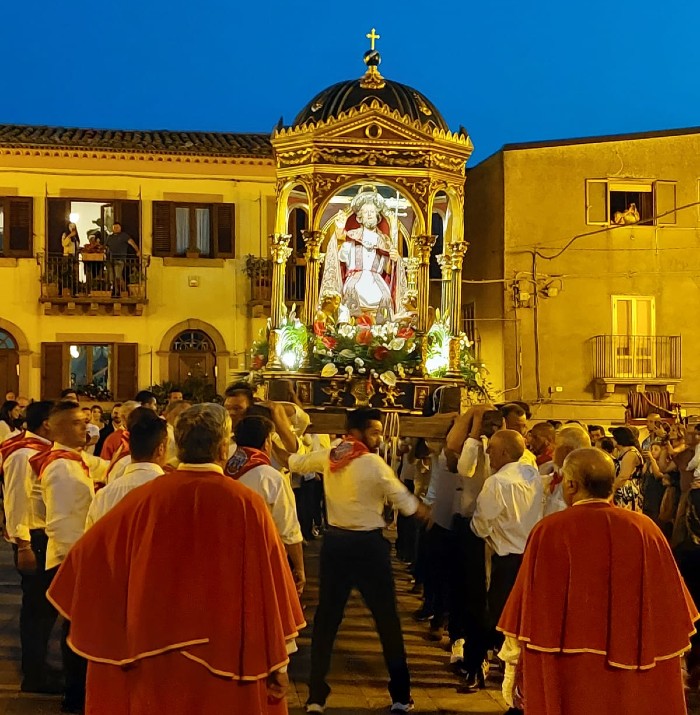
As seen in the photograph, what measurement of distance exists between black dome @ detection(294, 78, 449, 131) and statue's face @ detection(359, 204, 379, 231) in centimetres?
128

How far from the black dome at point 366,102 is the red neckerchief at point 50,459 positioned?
756cm

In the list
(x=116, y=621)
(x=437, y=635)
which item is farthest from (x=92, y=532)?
(x=437, y=635)

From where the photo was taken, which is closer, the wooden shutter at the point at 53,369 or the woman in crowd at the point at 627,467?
the woman in crowd at the point at 627,467

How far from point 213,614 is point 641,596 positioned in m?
1.88

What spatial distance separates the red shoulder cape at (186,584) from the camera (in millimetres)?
4457

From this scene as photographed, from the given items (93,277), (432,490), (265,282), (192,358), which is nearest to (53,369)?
(93,277)

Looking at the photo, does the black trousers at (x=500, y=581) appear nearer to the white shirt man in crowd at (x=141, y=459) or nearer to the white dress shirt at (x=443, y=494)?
the white dress shirt at (x=443, y=494)

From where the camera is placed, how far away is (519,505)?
6984mm

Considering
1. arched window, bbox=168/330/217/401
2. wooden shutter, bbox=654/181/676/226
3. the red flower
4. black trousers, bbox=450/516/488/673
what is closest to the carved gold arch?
the red flower

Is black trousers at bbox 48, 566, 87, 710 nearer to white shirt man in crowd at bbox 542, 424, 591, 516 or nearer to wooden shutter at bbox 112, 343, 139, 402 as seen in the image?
white shirt man in crowd at bbox 542, 424, 591, 516

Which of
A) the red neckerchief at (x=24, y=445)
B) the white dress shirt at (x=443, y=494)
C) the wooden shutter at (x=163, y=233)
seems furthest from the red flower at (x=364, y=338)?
the wooden shutter at (x=163, y=233)

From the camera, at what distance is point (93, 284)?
22969mm

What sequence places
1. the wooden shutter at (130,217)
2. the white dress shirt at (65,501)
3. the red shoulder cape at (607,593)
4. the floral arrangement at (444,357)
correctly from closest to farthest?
the red shoulder cape at (607,593)
the white dress shirt at (65,501)
the floral arrangement at (444,357)
the wooden shutter at (130,217)

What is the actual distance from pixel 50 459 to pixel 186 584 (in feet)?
8.39
